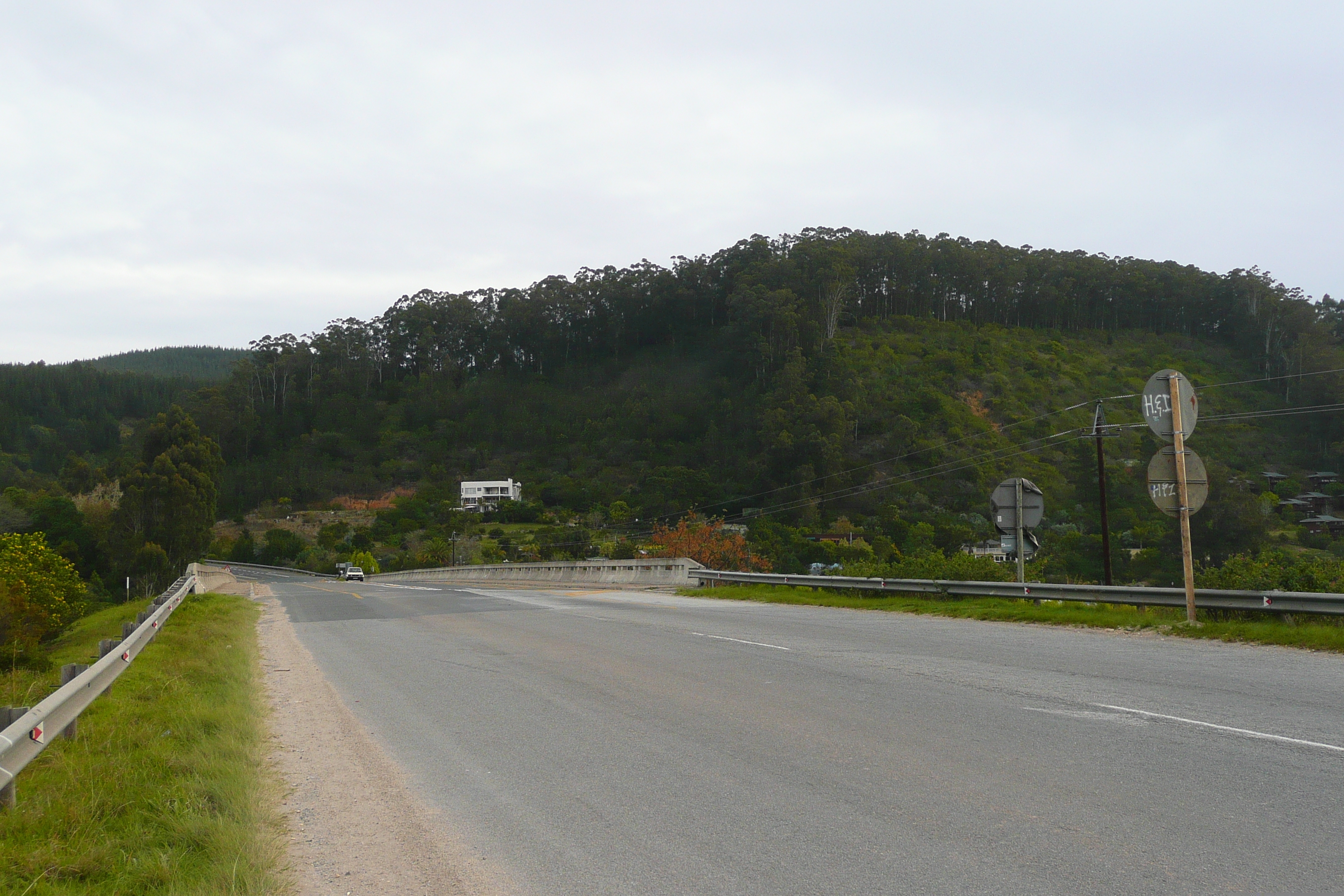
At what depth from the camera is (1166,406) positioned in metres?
15.1

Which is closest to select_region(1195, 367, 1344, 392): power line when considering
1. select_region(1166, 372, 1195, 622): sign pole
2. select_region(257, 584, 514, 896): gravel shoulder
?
select_region(1166, 372, 1195, 622): sign pole

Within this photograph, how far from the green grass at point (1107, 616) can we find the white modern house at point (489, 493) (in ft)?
312

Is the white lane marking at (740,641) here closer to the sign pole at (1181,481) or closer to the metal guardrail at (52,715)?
the sign pole at (1181,481)

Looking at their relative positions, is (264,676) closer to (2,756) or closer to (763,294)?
(2,756)

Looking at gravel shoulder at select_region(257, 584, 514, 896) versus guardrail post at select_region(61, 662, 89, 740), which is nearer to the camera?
gravel shoulder at select_region(257, 584, 514, 896)

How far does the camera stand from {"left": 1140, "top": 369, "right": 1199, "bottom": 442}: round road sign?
1501cm

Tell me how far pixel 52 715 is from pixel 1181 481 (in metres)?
14.9

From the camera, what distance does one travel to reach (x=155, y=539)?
2574 inches

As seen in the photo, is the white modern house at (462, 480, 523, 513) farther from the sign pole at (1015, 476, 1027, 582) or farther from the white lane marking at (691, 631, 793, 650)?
the white lane marking at (691, 631, 793, 650)

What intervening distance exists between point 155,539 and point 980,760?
229 feet

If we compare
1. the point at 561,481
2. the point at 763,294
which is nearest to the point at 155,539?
the point at 561,481

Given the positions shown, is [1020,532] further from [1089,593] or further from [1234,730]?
[1234,730]

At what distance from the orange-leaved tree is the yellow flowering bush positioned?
1118 inches

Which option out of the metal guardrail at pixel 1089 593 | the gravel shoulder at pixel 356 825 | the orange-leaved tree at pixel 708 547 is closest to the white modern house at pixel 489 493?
the orange-leaved tree at pixel 708 547
